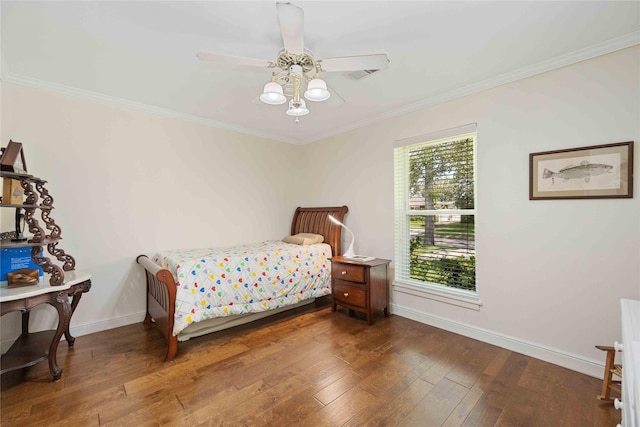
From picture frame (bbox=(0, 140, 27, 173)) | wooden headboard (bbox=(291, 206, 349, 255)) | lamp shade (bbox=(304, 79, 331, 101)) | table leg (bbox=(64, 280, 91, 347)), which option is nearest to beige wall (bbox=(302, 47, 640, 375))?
wooden headboard (bbox=(291, 206, 349, 255))

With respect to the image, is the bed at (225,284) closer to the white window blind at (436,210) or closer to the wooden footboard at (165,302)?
the wooden footboard at (165,302)

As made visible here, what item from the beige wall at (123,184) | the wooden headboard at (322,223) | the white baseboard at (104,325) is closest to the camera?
the beige wall at (123,184)

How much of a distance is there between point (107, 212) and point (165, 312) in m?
1.36

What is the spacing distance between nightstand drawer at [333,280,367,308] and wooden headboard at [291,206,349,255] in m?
0.55

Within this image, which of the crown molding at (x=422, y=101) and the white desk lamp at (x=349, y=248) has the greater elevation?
the crown molding at (x=422, y=101)

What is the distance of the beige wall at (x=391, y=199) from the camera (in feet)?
6.86

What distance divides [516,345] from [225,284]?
2.70 metres

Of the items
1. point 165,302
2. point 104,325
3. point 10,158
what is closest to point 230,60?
point 10,158

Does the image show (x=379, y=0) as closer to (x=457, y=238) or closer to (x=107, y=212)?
(x=457, y=238)

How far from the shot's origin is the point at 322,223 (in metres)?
4.10

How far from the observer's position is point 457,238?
2.99 meters

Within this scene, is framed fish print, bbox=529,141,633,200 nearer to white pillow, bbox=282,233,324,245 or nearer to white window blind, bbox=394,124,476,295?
white window blind, bbox=394,124,476,295

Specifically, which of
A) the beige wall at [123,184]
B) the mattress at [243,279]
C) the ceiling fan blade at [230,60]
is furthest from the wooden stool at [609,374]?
the beige wall at [123,184]

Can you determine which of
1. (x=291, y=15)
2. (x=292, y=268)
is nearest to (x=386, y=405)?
(x=292, y=268)
